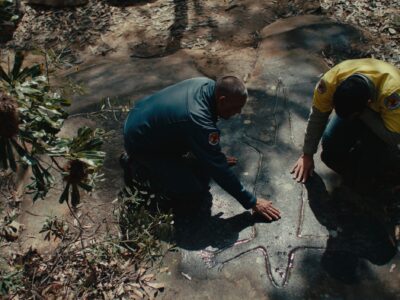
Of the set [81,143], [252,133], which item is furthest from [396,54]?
[81,143]

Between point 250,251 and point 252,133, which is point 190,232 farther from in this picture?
point 252,133

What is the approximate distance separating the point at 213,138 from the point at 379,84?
1.09 metres

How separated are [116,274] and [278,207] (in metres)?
1.24

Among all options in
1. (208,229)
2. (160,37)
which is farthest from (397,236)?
(160,37)

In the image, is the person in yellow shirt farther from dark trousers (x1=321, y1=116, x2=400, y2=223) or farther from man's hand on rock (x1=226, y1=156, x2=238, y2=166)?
man's hand on rock (x1=226, y1=156, x2=238, y2=166)

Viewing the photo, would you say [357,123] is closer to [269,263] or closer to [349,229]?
[349,229]

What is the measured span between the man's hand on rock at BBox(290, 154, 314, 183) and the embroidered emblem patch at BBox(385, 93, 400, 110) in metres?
0.75

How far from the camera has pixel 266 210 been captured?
330cm

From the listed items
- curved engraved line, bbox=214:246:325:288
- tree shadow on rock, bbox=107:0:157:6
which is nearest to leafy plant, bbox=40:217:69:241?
curved engraved line, bbox=214:246:325:288

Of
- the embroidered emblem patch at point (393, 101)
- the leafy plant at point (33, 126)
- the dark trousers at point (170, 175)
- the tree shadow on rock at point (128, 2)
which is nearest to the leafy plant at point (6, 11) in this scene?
the leafy plant at point (33, 126)

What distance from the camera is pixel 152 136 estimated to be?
320 centimetres

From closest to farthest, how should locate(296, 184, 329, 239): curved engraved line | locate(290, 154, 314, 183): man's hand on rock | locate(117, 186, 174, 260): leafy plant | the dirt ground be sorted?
locate(117, 186, 174, 260): leafy plant, locate(296, 184, 329, 239): curved engraved line, locate(290, 154, 314, 183): man's hand on rock, the dirt ground

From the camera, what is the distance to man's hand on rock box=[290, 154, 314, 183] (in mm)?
3562

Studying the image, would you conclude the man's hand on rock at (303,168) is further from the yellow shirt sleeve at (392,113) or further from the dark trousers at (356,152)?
the yellow shirt sleeve at (392,113)
